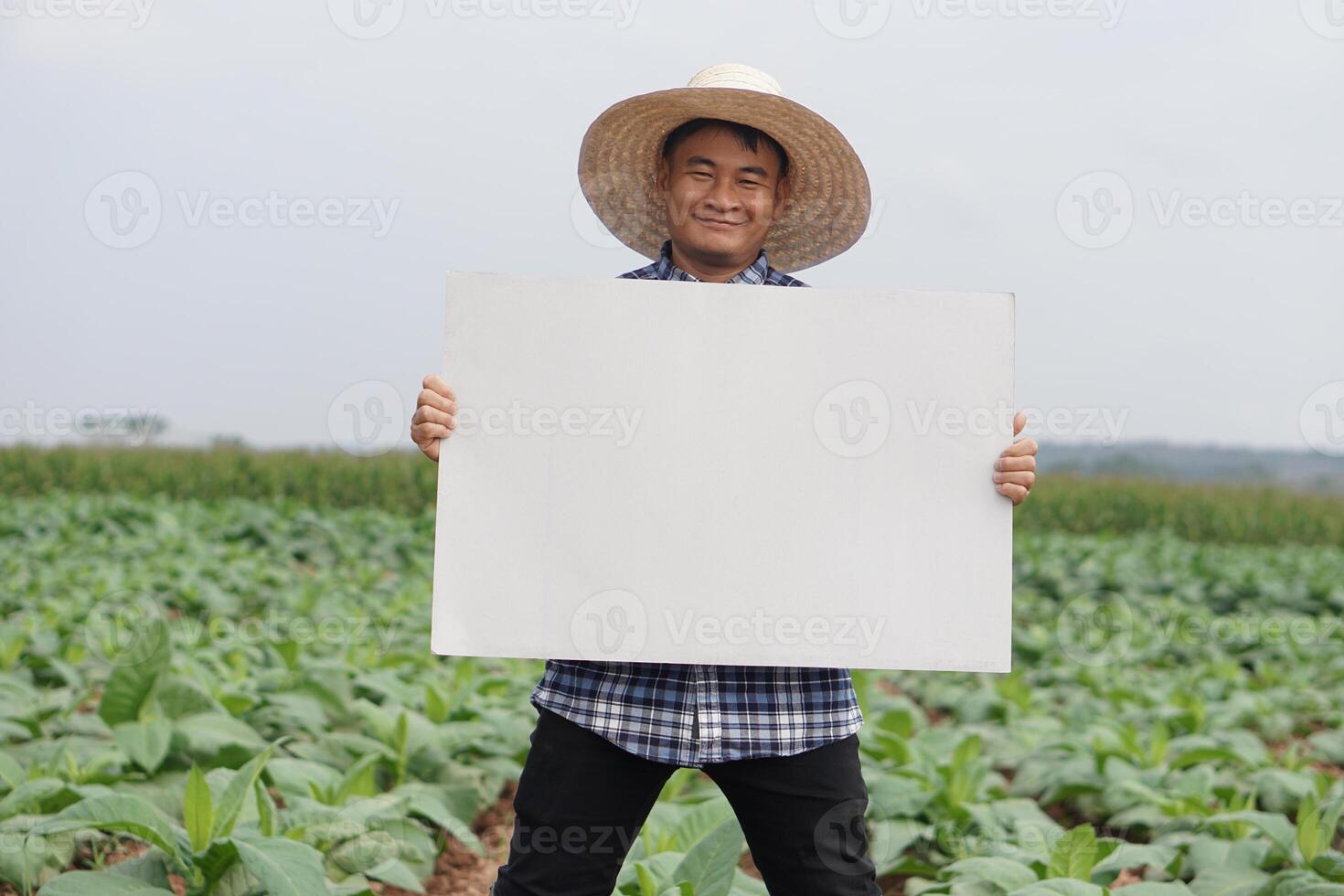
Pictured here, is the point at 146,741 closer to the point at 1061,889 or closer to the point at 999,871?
the point at 999,871

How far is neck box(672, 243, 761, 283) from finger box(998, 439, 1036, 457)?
22.8 inches

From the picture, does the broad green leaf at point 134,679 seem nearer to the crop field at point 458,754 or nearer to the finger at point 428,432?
the crop field at point 458,754

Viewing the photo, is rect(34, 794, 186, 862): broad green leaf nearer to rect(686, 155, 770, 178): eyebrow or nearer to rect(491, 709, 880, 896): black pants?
rect(491, 709, 880, 896): black pants

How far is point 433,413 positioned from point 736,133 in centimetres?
77

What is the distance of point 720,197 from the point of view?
2.09 meters

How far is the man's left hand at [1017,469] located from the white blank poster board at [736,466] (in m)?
0.03

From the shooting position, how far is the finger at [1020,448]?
6.30 feet

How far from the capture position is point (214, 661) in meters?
4.61

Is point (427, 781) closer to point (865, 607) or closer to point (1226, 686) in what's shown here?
point (865, 607)

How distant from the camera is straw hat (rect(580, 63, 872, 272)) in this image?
6.97 feet

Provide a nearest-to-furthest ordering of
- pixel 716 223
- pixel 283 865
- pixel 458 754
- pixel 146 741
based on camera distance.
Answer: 1. pixel 716 223
2. pixel 283 865
3. pixel 146 741
4. pixel 458 754

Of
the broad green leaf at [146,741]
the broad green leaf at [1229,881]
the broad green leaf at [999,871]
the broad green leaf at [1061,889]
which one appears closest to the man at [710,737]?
the broad green leaf at [1061,889]

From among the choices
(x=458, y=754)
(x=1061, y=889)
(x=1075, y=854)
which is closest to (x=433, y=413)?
(x=1061, y=889)

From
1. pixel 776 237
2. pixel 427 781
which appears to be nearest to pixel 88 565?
pixel 427 781
